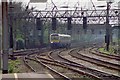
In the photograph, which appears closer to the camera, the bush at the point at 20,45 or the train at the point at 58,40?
the bush at the point at 20,45

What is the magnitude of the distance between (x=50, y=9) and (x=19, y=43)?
9.46 metres

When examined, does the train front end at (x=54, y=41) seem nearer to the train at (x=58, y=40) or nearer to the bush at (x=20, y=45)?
the train at (x=58, y=40)

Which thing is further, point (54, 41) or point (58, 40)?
point (54, 41)

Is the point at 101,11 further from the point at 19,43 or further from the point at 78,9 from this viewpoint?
the point at 19,43

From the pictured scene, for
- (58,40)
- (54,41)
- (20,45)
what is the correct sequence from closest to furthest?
(20,45) < (58,40) < (54,41)

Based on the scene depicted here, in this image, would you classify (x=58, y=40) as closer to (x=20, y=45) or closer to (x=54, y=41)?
(x=54, y=41)

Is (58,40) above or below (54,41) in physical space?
above

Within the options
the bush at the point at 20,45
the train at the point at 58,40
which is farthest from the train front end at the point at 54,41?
the bush at the point at 20,45

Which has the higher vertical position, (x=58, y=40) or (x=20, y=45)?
(x=58, y=40)

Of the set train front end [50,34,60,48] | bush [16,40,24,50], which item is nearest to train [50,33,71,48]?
train front end [50,34,60,48]

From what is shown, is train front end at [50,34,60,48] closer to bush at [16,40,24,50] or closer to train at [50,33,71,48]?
train at [50,33,71,48]

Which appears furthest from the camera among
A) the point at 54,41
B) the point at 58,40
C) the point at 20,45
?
the point at 54,41

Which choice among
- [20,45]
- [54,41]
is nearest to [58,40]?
[54,41]

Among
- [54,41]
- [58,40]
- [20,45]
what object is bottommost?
[20,45]
